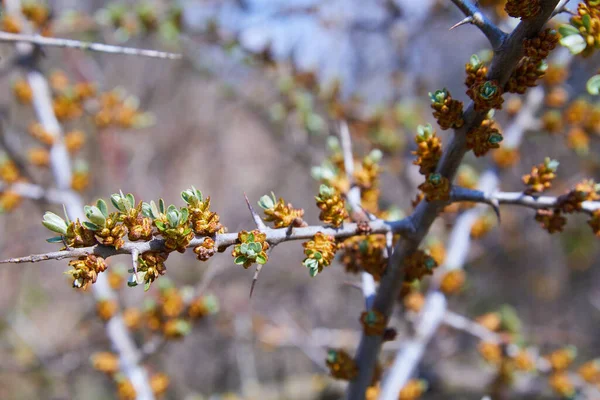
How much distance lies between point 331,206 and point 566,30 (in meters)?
0.75

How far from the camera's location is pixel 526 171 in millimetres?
6066

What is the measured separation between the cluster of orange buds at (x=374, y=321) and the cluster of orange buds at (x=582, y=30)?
993mm

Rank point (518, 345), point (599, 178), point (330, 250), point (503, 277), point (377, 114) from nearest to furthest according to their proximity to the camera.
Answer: point (330, 250), point (518, 345), point (377, 114), point (599, 178), point (503, 277)

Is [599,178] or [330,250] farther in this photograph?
[599,178]

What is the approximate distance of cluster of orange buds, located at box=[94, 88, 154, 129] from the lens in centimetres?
323

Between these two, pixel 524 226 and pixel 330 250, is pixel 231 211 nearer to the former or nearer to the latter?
pixel 524 226

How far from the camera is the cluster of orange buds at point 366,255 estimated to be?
1590 mm

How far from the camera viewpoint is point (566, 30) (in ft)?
3.91

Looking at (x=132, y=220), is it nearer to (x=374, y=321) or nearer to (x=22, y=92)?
(x=374, y=321)

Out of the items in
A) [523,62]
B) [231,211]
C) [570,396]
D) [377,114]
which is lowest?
[570,396]

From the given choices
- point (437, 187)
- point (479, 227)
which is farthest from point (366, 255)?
point (479, 227)

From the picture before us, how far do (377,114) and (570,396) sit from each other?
2612 mm

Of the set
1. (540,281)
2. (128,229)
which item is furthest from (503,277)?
(128,229)

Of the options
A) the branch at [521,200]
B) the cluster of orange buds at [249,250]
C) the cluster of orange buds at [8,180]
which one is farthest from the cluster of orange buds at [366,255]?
the cluster of orange buds at [8,180]
